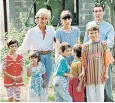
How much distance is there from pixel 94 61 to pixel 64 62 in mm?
368

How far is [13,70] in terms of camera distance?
5.25 m

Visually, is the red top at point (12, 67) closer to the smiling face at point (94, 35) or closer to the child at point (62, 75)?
the child at point (62, 75)

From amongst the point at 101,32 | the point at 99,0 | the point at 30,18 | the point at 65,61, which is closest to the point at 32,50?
the point at 65,61

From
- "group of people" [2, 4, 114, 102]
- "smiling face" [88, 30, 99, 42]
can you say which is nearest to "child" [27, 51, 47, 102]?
"group of people" [2, 4, 114, 102]

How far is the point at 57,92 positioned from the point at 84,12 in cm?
706

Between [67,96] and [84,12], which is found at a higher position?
Answer: [84,12]

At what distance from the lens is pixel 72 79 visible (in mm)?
5125

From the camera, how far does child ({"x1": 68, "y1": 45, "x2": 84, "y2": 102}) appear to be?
5078mm

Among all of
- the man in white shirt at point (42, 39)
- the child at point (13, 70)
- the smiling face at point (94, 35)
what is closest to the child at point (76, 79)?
the smiling face at point (94, 35)

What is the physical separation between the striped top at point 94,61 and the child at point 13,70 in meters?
0.87

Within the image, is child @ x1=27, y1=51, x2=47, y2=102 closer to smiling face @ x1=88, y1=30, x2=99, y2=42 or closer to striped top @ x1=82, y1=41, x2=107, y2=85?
striped top @ x1=82, y1=41, x2=107, y2=85

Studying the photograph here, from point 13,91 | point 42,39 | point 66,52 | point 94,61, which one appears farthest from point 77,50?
point 13,91

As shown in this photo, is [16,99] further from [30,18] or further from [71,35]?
[30,18]

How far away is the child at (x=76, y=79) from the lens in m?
5.08
